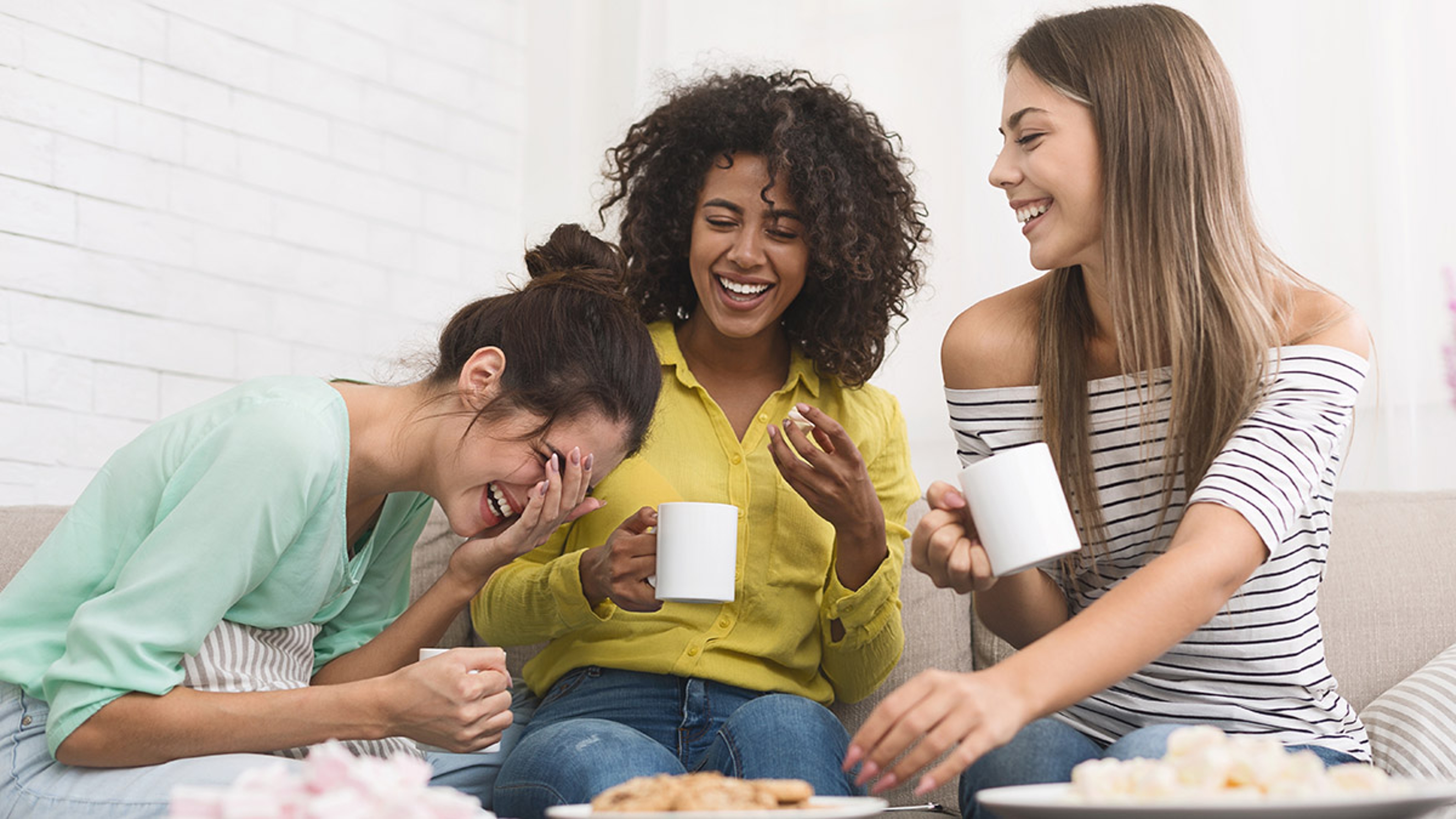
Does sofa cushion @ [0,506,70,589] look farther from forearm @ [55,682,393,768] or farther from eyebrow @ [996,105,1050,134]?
eyebrow @ [996,105,1050,134]

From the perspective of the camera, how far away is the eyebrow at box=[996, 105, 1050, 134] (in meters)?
Answer: 1.45

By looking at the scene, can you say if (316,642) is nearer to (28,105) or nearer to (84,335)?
(84,335)

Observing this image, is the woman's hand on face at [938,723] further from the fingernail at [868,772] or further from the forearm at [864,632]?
the forearm at [864,632]

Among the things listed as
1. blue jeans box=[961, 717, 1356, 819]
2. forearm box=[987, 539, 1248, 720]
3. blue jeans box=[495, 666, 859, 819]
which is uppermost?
forearm box=[987, 539, 1248, 720]

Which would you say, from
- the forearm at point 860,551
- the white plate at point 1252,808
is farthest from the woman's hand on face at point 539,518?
the white plate at point 1252,808

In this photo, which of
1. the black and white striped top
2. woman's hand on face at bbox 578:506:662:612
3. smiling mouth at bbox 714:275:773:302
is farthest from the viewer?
smiling mouth at bbox 714:275:773:302

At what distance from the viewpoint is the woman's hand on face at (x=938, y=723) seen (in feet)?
3.24

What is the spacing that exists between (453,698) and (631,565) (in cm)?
39

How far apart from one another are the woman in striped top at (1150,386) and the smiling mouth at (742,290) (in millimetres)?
344

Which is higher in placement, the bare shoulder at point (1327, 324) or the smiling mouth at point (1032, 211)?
the smiling mouth at point (1032, 211)

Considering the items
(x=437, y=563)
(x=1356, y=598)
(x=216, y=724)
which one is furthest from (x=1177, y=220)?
(x=437, y=563)

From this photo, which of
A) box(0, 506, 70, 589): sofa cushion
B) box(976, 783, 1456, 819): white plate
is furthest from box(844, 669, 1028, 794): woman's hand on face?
box(0, 506, 70, 589): sofa cushion

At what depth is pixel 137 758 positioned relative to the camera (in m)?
1.24

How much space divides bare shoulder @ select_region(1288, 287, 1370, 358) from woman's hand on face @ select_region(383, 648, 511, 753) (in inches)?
36.2
